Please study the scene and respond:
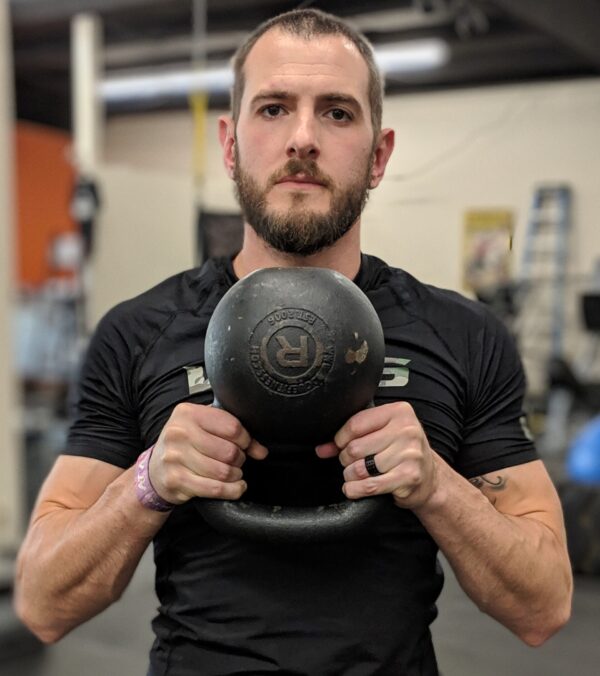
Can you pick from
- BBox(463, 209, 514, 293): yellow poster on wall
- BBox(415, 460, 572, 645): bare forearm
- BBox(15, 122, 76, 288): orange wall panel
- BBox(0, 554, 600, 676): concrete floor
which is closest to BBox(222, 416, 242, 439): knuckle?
BBox(415, 460, 572, 645): bare forearm

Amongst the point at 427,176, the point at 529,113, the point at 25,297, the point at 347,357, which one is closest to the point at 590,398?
the point at 529,113

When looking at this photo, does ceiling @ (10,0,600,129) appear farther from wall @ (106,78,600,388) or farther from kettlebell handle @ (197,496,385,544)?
kettlebell handle @ (197,496,385,544)

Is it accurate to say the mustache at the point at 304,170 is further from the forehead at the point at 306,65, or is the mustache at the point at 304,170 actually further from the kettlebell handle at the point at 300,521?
the kettlebell handle at the point at 300,521

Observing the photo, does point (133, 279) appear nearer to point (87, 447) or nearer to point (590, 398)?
point (87, 447)

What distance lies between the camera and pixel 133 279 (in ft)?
5.91

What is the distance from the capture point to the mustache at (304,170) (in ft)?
3.04

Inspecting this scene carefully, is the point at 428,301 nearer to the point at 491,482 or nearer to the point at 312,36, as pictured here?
the point at 491,482

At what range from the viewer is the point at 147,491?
3.01ft

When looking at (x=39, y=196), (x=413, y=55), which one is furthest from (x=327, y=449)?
(x=39, y=196)

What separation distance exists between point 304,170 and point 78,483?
1.66ft

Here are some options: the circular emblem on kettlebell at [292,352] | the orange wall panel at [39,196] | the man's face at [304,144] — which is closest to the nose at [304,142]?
the man's face at [304,144]

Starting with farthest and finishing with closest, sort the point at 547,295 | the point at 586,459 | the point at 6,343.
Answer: the point at 547,295 < the point at 586,459 < the point at 6,343

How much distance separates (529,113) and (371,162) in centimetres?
90

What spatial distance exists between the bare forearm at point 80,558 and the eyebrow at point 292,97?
0.45 metres
